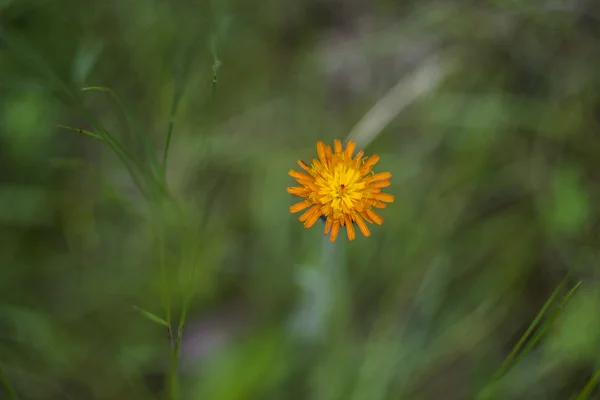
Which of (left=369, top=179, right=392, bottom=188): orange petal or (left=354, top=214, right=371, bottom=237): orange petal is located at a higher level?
(left=369, top=179, right=392, bottom=188): orange petal

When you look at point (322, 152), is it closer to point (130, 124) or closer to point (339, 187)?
point (339, 187)

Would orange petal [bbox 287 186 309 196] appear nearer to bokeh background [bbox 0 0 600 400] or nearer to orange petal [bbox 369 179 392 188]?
orange petal [bbox 369 179 392 188]

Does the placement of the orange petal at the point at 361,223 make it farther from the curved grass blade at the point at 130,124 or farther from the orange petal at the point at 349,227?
the curved grass blade at the point at 130,124

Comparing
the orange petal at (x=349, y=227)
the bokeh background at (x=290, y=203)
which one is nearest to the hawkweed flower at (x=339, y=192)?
the orange petal at (x=349, y=227)

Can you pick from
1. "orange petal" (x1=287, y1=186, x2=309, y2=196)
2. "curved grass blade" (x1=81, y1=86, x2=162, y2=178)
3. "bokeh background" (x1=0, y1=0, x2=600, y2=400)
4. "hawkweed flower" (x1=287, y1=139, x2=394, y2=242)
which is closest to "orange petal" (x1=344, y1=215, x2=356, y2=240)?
"hawkweed flower" (x1=287, y1=139, x2=394, y2=242)

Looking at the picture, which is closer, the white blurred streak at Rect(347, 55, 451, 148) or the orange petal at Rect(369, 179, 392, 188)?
the orange petal at Rect(369, 179, 392, 188)

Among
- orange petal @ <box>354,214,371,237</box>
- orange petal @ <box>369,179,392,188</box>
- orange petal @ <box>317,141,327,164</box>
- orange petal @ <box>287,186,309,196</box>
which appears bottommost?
orange petal @ <box>354,214,371,237</box>
